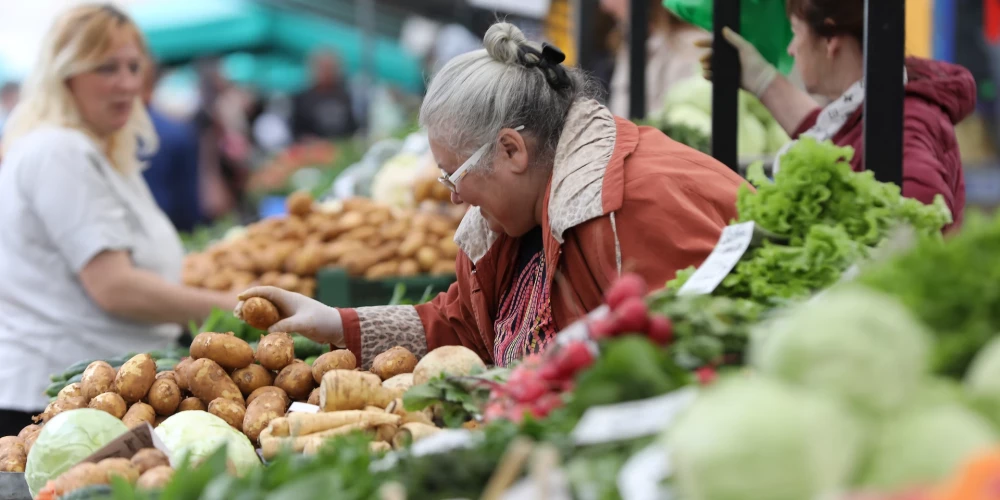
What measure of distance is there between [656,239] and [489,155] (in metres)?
0.52

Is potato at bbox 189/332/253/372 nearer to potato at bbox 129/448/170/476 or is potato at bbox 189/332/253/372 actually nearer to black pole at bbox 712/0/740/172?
potato at bbox 129/448/170/476

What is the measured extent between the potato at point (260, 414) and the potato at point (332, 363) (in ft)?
0.50

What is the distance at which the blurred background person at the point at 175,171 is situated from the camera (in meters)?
7.21

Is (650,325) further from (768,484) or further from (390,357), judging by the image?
(390,357)

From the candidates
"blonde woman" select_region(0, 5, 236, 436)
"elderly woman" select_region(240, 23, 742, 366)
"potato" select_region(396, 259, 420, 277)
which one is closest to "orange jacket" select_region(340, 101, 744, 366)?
"elderly woman" select_region(240, 23, 742, 366)

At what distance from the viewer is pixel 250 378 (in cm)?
271

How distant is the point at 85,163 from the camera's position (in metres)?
4.02

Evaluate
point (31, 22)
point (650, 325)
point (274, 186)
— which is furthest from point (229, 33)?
point (650, 325)

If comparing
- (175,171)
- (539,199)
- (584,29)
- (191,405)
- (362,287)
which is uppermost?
(539,199)

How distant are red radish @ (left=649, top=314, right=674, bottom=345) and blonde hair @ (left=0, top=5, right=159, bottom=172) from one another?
330 centimetres

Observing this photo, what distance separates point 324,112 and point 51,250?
32.4ft

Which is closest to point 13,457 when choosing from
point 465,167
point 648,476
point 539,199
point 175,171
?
point 465,167

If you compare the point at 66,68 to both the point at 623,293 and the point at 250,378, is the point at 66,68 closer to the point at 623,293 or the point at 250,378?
the point at 250,378

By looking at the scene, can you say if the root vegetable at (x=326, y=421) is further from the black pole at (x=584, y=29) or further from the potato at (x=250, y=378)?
the black pole at (x=584, y=29)
